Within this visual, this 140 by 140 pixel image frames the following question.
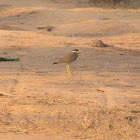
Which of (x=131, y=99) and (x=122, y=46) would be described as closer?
(x=131, y=99)

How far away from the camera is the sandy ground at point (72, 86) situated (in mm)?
5672

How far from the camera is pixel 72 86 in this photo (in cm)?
840

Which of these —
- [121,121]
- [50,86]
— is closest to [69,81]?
[50,86]

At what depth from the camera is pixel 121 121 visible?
600cm

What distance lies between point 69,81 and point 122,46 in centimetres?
606

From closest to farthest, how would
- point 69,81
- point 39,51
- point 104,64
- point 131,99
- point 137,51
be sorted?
point 131,99 < point 69,81 < point 104,64 < point 39,51 < point 137,51

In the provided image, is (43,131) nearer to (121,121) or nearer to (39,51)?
(121,121)

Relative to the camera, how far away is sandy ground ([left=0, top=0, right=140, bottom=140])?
567 cm

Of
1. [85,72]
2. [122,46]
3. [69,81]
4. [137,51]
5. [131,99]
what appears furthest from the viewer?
[122,46]

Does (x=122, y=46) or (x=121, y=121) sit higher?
(x=121, y=121)

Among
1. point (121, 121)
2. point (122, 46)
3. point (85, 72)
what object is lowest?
point (122, 46)

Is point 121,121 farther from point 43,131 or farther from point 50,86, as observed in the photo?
point 50,86

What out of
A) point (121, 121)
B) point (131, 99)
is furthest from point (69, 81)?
point (121, 121)

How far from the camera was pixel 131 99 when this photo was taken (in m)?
7.39
